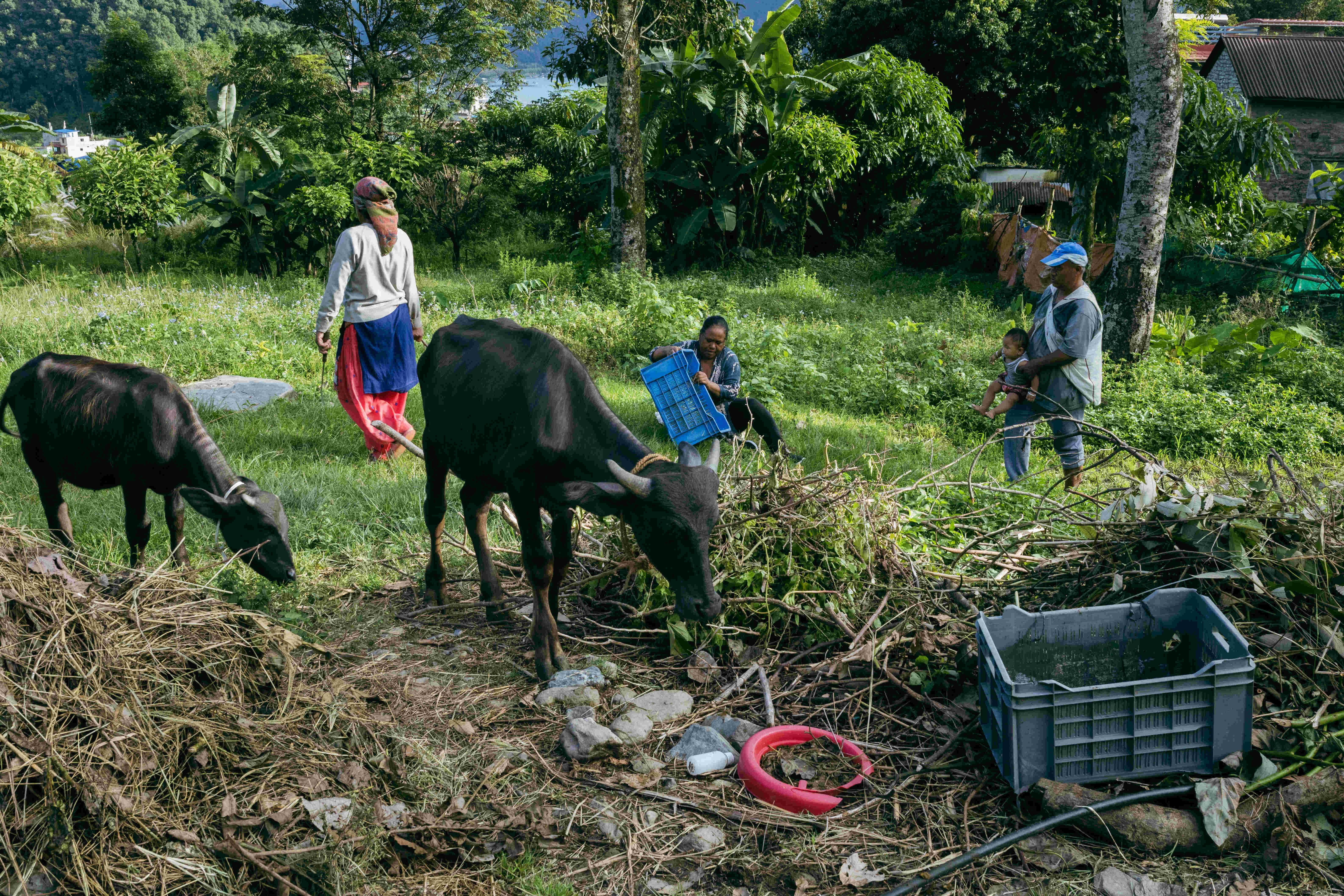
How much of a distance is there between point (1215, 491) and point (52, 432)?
6.01 metres

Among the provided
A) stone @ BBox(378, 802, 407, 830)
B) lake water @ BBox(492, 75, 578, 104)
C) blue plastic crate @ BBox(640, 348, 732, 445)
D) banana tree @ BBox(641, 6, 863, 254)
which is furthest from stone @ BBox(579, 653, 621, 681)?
lake water @ BBox(492, 75, 578, 104)

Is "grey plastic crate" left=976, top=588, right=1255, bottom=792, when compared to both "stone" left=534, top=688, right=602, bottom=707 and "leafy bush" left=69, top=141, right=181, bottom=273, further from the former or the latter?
"leafy bush" left=69, top=141, right=181, bottom=273

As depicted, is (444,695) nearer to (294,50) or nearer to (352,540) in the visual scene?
(352,540)

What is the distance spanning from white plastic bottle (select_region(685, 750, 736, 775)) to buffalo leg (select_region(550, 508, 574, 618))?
1.13 metres

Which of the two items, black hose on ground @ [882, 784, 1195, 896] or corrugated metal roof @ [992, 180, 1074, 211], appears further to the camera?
corrugated metal roof @ [992, 180, 1074, 211]

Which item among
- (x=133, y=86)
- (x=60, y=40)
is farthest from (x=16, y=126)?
(x=60, y=40)

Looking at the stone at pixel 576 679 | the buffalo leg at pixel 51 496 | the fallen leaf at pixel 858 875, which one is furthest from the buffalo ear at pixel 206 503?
the fallen leaf at pixel 858 875

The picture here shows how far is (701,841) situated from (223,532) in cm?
317

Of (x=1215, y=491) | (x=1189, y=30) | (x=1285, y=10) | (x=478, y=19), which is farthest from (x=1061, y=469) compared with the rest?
(x=1285, y=10)

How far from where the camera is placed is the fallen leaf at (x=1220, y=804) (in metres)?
3.31

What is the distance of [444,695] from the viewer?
4.52m

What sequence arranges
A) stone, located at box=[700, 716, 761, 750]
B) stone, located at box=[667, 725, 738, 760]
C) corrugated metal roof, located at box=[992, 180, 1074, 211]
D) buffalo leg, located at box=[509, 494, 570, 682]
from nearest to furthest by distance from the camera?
1. stone, located at box=[667, 725, 738, 760]
2. stone, located at box=[700, 716, 761, 750]
3. buffalo leg, located at box=[509, 494, 570, 682]
4. corrugated metal roof, located at box=[992, 180, 1074, 211]

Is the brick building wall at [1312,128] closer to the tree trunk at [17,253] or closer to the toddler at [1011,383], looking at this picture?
the toddler at [1011,383]

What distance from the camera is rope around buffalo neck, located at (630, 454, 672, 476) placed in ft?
14.3
